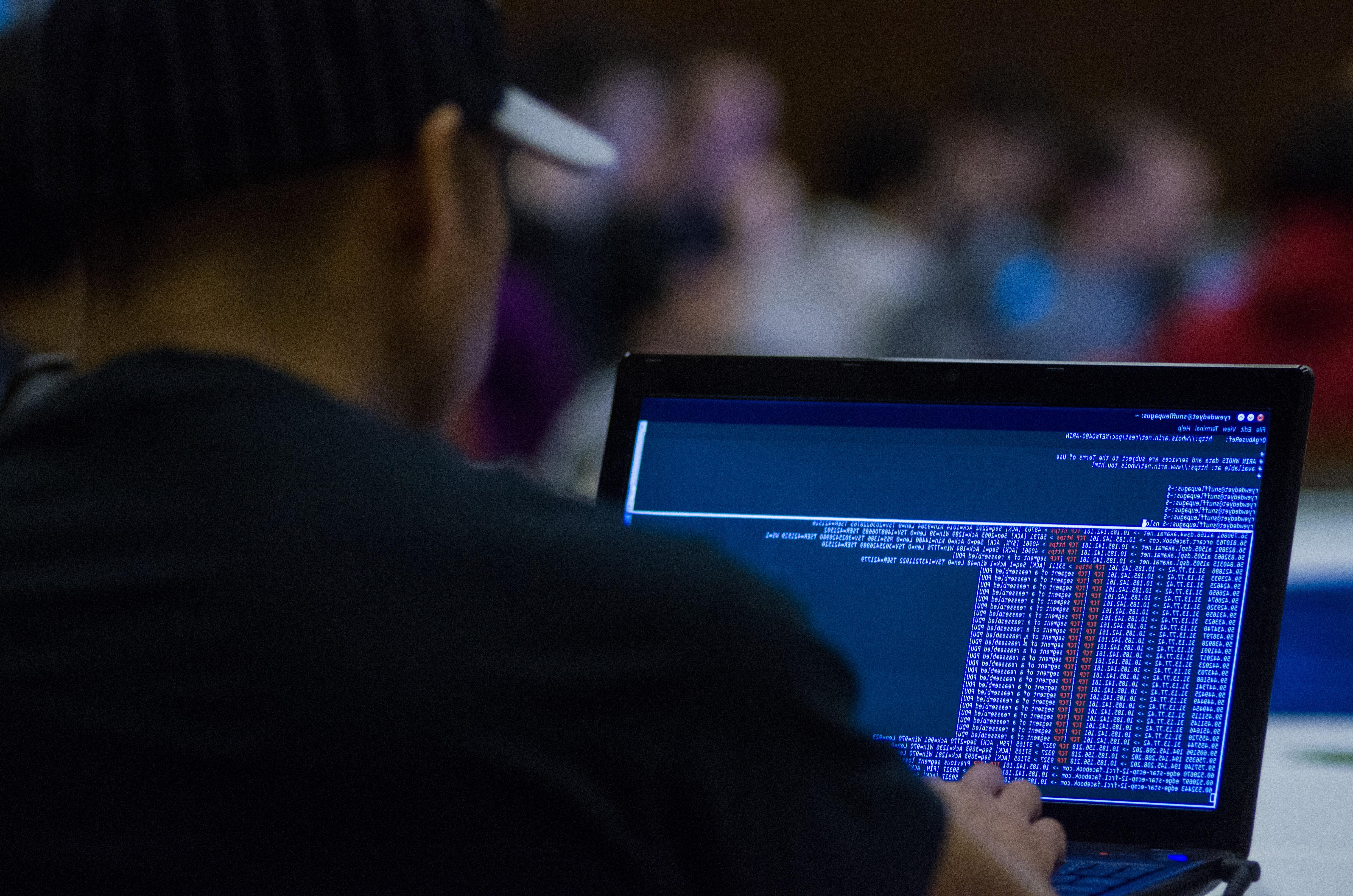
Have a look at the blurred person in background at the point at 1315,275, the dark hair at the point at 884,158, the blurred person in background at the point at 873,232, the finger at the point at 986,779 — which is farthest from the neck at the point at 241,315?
the dark hair at the point at 884,158

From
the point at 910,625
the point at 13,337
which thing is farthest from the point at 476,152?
the point at 13,337

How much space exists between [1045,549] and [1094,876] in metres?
0.21

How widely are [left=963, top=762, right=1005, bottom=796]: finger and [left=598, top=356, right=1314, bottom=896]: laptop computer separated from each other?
0.21 feet

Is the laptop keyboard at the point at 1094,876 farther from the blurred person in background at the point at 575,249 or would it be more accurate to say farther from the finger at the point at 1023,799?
the blurred person in background at the point at 575,249

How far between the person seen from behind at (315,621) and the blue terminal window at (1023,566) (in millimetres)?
276

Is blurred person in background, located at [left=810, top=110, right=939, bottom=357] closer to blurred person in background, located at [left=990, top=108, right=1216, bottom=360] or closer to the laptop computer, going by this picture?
blurred person in background, located at [left=990, top=108, right=1216, bottom=360]

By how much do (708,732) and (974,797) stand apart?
31 centimetres

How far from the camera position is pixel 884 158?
14.8 ft

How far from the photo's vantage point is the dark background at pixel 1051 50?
6.39 metres

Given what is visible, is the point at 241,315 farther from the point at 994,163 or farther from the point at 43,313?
the point at 994,163

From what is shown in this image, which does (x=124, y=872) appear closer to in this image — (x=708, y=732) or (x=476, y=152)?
(x=708, y=732)

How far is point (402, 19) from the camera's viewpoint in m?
0.73

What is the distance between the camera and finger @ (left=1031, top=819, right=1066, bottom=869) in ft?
2.78

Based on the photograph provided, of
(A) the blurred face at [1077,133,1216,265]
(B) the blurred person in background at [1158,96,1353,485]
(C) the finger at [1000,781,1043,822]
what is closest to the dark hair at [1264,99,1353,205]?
(B) the blurred person in background at [1158,96,1353,485]
